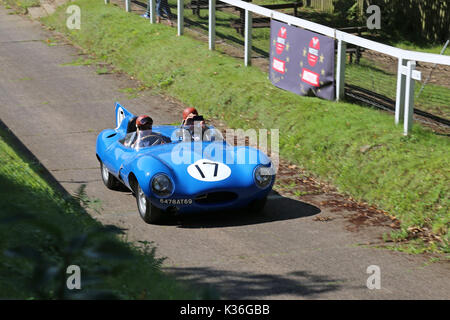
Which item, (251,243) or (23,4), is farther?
(23,4)

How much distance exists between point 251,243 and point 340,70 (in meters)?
5.54

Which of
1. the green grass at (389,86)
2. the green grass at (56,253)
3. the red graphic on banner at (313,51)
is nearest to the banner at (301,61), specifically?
the red graphic on banner at (313,51)

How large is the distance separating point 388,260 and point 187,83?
9583 mm

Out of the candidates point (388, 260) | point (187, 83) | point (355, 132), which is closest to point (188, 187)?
point (388, 260)

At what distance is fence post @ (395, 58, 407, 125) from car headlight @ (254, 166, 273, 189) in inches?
131

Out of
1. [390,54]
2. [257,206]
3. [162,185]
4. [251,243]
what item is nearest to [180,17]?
[390,54]

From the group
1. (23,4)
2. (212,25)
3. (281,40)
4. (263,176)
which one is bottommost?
(263,176)

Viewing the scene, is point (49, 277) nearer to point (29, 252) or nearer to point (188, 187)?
point (29, 252)

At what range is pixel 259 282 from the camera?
26.5ft

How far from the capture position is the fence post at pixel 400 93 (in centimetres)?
1221

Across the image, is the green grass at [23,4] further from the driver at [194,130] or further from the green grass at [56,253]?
the driver at [194,130]

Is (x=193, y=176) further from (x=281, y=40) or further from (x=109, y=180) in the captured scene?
(x=281, y=40)

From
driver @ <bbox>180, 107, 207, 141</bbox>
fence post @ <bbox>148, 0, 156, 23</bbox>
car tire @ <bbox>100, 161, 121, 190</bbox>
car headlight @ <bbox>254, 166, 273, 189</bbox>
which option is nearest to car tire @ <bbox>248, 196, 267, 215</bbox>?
car headlight @ <bbox>254, 166, 273, 189</bbox>

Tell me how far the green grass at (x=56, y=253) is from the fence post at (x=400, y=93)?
6.07 m
